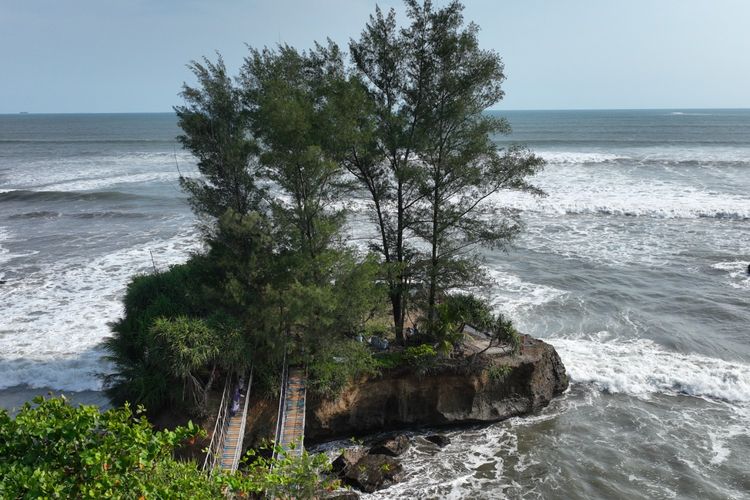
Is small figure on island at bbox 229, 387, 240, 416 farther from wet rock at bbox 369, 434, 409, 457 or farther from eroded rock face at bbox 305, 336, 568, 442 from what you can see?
wet rock at bbox 369, 434, 409, 457

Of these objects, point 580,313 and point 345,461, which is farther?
point 580,313

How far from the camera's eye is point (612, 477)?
44.1 ft

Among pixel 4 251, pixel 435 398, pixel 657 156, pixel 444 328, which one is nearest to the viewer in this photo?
pixel 435 398

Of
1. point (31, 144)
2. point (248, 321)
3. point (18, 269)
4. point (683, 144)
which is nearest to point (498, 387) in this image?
point (248, 321)

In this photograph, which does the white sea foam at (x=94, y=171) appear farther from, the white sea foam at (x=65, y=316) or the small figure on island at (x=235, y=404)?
the small figure on island at (x=235, y=404)

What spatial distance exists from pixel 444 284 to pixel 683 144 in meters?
75.2

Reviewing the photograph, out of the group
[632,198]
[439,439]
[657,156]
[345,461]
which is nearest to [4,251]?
[345,461]

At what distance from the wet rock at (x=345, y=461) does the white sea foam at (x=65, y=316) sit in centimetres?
962

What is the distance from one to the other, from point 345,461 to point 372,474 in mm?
903

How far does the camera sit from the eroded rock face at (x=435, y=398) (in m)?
15.7

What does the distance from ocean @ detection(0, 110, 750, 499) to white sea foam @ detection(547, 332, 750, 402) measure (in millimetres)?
64

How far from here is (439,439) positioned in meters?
15.2

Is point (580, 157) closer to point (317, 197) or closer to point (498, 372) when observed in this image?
point (498, 372)

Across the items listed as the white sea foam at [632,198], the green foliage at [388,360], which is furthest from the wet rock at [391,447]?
the white sea foam at [632,198]
